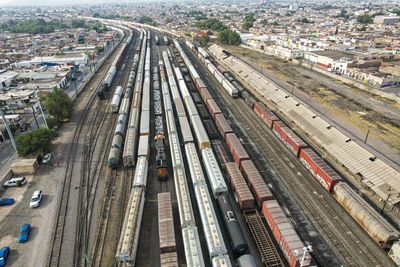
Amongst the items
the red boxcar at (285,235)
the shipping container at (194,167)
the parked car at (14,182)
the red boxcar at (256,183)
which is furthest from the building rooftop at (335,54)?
the parked car at (14,182)

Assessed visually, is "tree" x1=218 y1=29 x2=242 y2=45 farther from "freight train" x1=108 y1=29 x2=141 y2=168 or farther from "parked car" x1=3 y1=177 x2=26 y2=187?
"parked car" x1=3 y1=177 x2=26 y2=187

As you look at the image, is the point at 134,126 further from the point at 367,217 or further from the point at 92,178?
the point at 367,217

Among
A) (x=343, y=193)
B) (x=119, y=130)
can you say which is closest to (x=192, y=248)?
(x=343, y=193)

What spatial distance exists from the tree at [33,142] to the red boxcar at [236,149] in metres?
35.6

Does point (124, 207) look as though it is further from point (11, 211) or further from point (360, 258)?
point (360, 258)

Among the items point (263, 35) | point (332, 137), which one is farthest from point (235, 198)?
point (263, 35)

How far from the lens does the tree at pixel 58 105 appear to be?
61344 mm

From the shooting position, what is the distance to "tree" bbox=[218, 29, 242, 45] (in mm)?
166500

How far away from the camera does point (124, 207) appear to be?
38.4 meters

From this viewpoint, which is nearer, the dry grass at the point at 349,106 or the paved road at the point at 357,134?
the paved road at the point at 357,134

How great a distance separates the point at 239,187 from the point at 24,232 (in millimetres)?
29577

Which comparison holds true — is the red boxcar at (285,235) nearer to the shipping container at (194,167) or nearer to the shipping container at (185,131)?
the shipping container at (194,167)

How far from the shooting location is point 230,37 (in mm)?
167125

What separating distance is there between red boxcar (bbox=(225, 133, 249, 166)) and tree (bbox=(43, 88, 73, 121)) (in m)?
41.7
